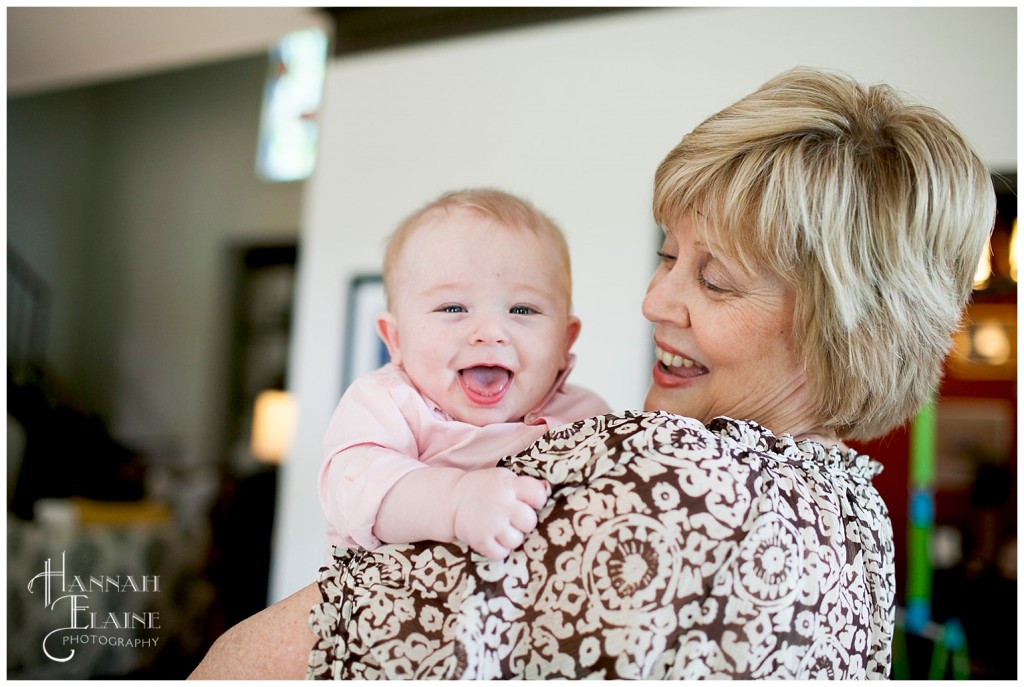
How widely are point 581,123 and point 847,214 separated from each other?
222cm

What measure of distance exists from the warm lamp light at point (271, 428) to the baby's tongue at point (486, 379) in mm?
4270

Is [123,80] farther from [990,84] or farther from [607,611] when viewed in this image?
[607,611]

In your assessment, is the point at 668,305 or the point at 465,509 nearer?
the point at 465,509

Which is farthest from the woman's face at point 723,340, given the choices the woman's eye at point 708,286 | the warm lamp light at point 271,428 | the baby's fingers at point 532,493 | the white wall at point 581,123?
the warm lamp light at point 271,428

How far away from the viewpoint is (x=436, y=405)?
107 centimetres

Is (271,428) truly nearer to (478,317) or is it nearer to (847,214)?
(478,317)

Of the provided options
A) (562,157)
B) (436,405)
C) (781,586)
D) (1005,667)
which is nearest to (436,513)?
(436,405)

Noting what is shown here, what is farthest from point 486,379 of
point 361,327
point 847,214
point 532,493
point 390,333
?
point 361,327

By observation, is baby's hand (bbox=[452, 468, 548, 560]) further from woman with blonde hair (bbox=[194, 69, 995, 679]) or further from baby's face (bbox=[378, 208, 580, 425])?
baby's face (bbox=[378, 208, 580, 425])

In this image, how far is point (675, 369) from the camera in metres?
1.10

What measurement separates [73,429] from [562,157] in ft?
12.8

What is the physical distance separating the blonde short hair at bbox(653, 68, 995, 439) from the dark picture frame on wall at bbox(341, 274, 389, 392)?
2.66m

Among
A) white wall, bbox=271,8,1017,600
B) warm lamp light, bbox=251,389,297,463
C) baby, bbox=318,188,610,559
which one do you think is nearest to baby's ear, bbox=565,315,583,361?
baby, bbox=318,188,610,559

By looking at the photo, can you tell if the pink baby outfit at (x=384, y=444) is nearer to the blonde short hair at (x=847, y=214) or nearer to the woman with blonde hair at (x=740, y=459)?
the woman with blonde hair at (x=740, y=459)
